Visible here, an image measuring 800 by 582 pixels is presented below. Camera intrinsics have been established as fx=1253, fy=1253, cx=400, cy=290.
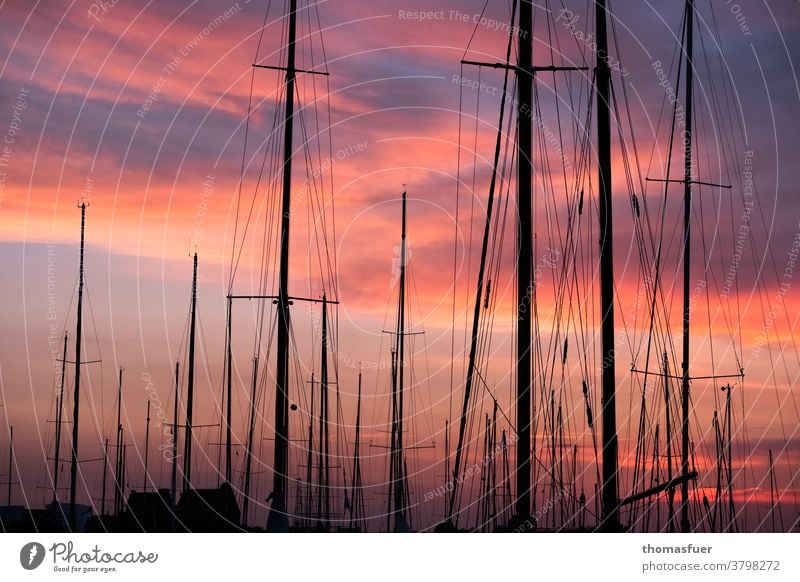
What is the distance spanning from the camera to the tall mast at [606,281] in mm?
21375

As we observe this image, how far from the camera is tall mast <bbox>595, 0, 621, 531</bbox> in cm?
2138

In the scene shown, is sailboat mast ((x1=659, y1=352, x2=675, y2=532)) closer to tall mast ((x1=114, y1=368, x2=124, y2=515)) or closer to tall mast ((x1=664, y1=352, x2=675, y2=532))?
tall mast ((x1=664, y1=352, x2=675, y2=532))

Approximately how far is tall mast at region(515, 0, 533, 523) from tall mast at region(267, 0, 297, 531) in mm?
5310

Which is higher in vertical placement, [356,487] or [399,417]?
[399,417]

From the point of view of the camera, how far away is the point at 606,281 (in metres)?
22.4

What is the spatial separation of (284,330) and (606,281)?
762 cm

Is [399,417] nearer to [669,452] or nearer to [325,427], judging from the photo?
[325,427]

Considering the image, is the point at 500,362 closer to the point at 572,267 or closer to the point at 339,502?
the point at 572,267

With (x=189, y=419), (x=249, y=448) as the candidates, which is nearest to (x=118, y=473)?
(x=189, y=419)

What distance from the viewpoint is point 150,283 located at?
1101 inches

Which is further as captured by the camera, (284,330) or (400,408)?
(400,408)

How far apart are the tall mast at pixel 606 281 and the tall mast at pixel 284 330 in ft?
22.0
